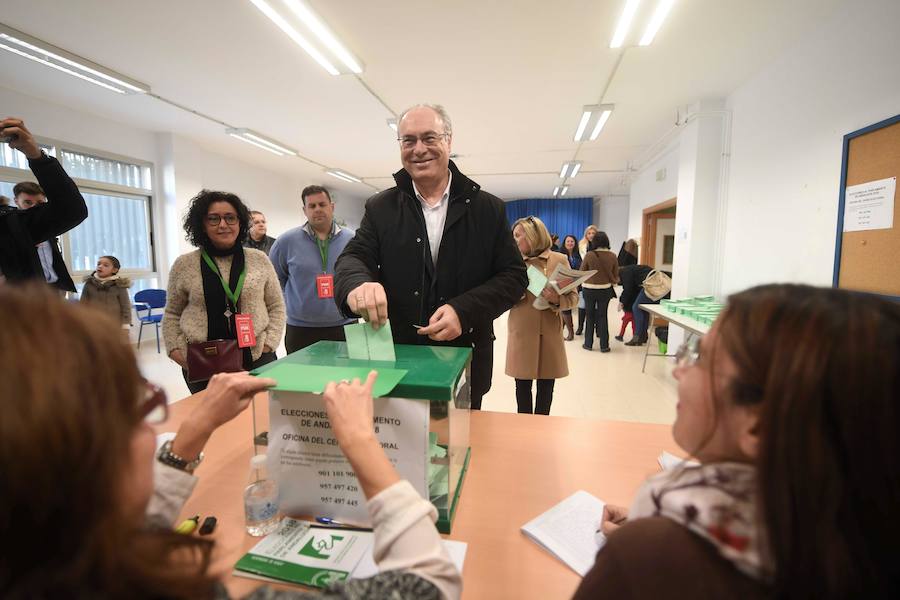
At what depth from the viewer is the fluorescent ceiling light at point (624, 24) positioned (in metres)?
2.68

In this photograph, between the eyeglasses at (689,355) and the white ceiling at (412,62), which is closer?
the eyeglasses at (689,355)

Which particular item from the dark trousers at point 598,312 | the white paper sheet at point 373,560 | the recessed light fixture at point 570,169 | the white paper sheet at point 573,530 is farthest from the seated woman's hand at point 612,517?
the recessed light fixture at point 570,169

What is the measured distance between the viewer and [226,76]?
383cm

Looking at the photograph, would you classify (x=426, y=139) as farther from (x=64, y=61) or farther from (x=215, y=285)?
(x=64, y=61)

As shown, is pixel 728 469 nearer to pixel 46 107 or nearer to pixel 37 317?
pixel 37 317

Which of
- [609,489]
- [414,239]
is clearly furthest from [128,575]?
[414,239]

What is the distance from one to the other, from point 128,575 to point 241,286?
6.10 feet

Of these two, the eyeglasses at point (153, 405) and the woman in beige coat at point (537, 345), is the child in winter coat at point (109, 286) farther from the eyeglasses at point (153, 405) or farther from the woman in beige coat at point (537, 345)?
the eyeglasses at point (153, 405)

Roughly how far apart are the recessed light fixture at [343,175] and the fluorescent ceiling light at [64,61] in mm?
4236

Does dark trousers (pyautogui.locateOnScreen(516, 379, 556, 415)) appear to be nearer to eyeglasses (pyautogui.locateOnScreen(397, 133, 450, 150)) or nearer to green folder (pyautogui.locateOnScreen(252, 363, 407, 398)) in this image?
eyeglasses (pyautogui.locateOnScreen(397, 133, 450, 150))

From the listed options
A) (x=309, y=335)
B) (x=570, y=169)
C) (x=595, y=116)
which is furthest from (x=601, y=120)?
(x=309, y=335)

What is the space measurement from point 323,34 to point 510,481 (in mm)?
3279

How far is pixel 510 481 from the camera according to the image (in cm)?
99

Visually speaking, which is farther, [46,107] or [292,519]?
[46,107]
